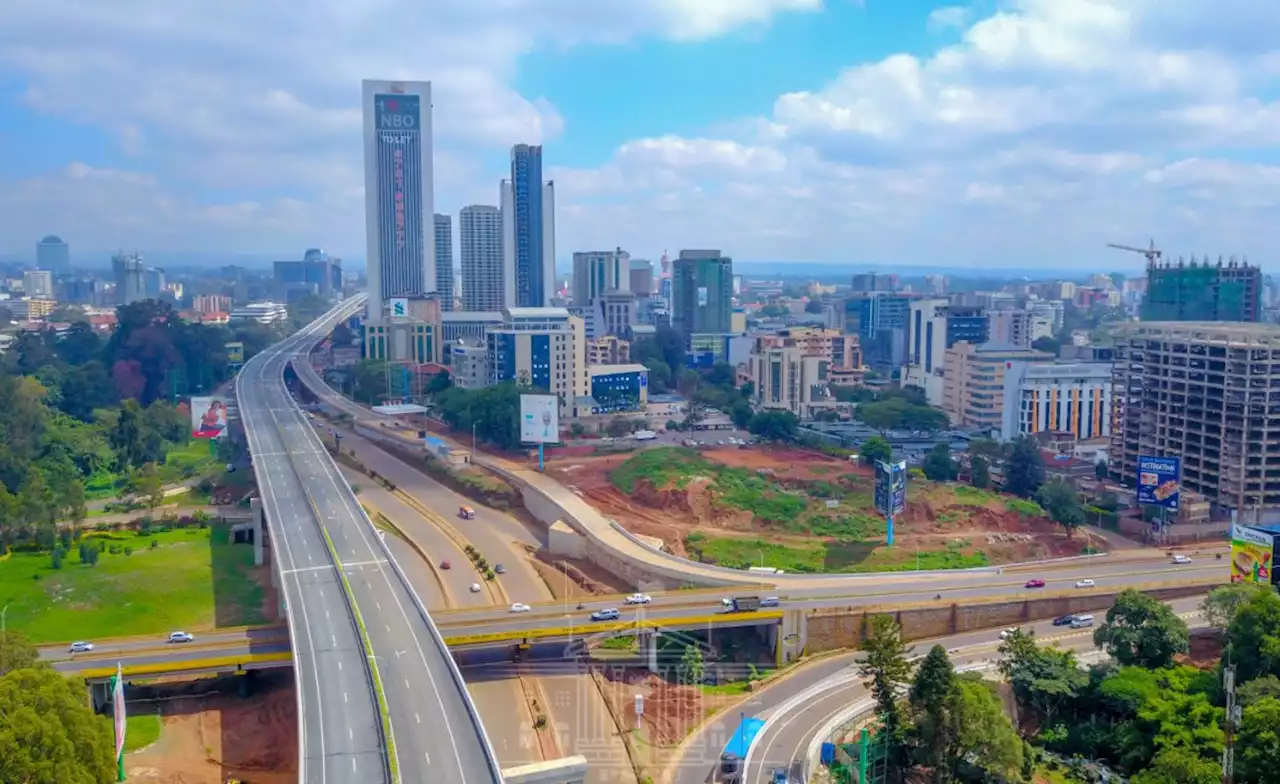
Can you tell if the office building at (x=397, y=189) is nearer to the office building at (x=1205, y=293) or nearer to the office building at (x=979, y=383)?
the office building at (x=979, y=383)

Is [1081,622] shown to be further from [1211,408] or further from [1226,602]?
[1211,408]

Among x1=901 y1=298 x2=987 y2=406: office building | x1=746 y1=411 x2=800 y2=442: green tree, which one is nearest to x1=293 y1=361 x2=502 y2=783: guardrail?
x1=746 y1=411 x2=800 y2=442: green tree

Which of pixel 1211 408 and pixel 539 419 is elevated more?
pixel 1211 408

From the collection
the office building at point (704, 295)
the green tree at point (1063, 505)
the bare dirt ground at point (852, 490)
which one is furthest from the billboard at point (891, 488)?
the office building at point (704, 295)

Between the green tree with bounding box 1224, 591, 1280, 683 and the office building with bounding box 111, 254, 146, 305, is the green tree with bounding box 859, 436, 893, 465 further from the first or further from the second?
the office building with bounding box 111, 254, 146, 305

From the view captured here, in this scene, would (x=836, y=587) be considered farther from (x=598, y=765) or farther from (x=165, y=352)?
(x=165, y=352)

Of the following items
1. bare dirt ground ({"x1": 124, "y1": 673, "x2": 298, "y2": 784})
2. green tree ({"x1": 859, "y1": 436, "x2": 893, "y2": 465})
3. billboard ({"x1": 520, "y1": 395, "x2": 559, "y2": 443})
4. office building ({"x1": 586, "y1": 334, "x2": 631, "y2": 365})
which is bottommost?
bare dirt ground ({"x1": 124, "y1": 673, "x2": 298, "y2": 784})

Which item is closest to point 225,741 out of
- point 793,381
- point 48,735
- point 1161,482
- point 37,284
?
point 48,735
